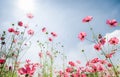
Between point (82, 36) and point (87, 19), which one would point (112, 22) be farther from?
point (82, 36)

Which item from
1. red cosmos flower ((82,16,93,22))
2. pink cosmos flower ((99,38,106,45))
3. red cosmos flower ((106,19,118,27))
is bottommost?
pink cosmos flower ((99,38,106,45))

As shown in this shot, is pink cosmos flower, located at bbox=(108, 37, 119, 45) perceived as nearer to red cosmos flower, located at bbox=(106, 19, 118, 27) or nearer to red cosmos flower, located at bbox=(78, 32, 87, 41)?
red cosmos flower, located at bbox=(106, 19, 118, 27)

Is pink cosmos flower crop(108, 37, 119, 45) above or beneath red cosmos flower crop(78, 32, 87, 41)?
beneath

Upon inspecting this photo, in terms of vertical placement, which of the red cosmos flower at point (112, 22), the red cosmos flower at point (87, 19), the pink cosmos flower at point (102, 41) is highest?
the red cosmos flower at point (87, 19)

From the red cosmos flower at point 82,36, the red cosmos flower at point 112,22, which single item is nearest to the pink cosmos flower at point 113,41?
the red cosmos flower at point 112,22

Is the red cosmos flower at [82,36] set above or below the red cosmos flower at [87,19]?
below

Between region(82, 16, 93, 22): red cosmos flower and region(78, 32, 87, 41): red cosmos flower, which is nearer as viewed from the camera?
region(82, 16, 93, 22): red cosmos flower

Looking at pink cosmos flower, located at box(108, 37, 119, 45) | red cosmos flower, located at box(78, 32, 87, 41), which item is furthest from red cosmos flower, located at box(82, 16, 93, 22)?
pink cosmos flower, located at box(108, 37, 119, 45)

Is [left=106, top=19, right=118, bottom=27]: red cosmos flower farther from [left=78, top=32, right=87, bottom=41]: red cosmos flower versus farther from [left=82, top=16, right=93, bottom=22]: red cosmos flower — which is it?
[left=78, top=32, right=87, bottom=41]: red cosmos flower

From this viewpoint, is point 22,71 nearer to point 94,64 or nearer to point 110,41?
point 110,41

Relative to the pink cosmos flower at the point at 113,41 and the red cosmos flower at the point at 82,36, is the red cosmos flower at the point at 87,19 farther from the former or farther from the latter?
the pink cosmos flower at the point at 113,41

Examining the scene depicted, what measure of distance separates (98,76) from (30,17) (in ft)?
8.99

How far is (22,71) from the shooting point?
345 cm

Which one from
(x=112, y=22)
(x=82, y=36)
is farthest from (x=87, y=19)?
(x=112, y=22)
